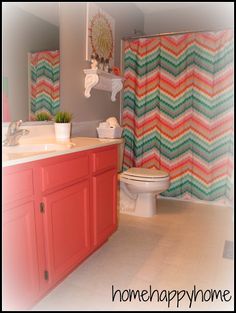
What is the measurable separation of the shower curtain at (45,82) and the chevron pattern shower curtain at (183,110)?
1327mm

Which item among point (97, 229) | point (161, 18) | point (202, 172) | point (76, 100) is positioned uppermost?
point (161, 18)

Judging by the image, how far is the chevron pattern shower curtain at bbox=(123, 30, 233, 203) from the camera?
2918mm

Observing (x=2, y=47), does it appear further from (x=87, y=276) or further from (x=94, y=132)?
(x=87, y=276)

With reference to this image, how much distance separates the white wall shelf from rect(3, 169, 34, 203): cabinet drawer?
4.26 feet

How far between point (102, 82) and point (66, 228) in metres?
1.55

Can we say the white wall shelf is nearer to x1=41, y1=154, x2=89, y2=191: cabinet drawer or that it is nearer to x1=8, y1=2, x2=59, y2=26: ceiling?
x1=8, y1=2, x2=59, y2=26: ceiling

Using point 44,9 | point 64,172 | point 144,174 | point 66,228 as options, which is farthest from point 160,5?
point 66,228

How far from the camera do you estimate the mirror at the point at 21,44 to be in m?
1.68

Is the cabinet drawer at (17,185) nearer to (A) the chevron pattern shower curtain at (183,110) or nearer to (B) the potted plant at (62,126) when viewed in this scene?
(B) the potted plant at (62,126)

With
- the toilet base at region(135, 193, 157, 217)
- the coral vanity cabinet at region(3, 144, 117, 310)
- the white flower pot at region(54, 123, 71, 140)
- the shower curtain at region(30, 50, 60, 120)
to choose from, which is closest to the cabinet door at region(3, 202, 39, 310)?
the coral vanity cabinet at region(3, 144, 117, 310)

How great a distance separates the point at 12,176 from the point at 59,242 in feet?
1.77

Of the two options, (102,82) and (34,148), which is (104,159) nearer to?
(34,148)

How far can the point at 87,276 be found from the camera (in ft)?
5.90

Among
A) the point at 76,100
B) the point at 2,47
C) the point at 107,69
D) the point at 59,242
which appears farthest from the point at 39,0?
the point at 59,242
